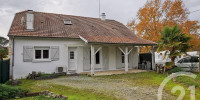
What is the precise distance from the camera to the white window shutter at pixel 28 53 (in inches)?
466

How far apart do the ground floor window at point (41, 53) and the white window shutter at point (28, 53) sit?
0.46 m

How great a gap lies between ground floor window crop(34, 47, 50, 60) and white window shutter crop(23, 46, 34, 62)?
1.49 ft

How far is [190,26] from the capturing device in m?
21.3

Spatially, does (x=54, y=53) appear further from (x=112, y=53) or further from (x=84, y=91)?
(x=84, y=91)

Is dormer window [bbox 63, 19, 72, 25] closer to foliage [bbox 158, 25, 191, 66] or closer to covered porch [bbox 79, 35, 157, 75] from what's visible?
covered porch [bbox 79, 35, 157, 75]

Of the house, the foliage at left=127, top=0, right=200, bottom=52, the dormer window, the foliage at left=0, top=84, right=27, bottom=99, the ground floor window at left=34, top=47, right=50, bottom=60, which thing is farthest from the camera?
the foliage at left=127, top=0, right=200, bottom=52

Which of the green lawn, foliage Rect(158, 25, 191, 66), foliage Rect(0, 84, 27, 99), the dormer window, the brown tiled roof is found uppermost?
the dormer window

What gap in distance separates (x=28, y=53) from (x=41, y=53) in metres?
1.00

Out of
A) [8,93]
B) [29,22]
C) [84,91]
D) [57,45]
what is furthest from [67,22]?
[8,93]

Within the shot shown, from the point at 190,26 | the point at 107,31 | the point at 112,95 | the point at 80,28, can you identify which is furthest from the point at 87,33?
the point at 190,26

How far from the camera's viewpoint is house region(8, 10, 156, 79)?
11.8 m

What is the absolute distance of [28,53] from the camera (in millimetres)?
11930

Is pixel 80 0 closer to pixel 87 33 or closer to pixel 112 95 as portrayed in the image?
pixel 87 33

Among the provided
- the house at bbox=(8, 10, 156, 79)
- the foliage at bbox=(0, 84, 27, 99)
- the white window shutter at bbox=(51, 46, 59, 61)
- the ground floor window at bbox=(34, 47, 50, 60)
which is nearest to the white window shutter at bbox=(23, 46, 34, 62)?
the house at bbox=(8, 10, 156, 79)
